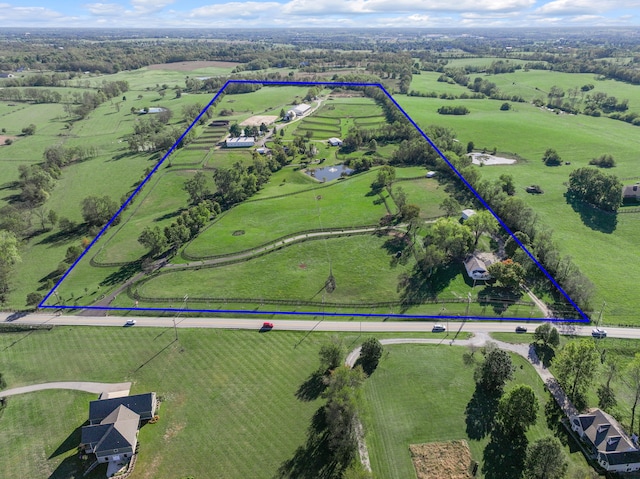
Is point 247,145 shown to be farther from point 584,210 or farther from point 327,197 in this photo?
point 584,210

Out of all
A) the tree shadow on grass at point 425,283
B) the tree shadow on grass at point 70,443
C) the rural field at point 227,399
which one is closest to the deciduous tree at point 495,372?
the rural field at point 227,399

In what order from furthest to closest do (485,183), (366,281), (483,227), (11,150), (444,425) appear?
(11,150) < (485,183) < (483,227) < (366,281) < (444,425)

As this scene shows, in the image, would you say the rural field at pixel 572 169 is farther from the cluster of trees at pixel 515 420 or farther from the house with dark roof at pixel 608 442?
the cluster of trees at pixel 515 420

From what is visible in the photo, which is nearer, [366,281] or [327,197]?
[366,281]

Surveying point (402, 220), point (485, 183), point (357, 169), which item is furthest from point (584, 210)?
point (357, 169)

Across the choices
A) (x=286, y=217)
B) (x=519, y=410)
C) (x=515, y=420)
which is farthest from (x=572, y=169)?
(x=515, y=420)

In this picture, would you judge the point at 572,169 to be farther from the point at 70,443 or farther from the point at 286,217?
the point at 70,443
